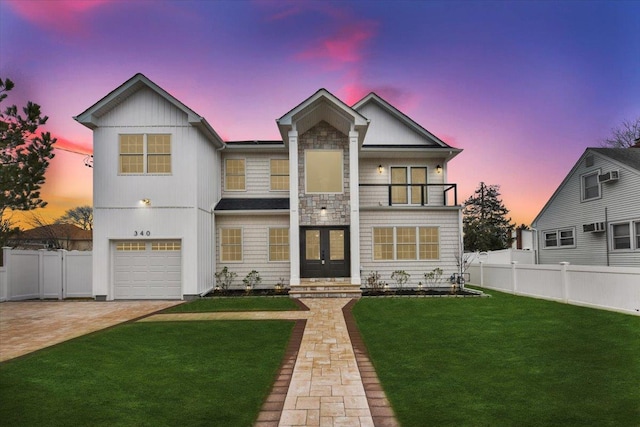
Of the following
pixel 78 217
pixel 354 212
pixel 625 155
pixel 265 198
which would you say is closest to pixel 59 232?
pixel 78 217

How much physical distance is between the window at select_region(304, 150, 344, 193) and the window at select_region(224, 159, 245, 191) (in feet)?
11.5

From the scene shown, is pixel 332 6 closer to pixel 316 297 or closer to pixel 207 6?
pixel 207 6

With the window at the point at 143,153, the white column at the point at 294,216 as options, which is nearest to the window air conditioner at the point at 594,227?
the white column at the point at 294,216

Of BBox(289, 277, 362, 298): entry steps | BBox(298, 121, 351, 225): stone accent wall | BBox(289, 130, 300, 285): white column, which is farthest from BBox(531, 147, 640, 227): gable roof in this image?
BBox(289, 130, 300, 285): white column

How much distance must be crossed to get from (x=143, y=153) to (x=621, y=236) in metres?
21.7

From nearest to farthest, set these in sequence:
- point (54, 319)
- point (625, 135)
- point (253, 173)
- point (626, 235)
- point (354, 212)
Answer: point (54, 319), point (354, 212), point (253, 173), point (626, 235), point (625, 135)

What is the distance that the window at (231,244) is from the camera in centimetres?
1712

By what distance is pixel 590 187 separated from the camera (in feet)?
67.3

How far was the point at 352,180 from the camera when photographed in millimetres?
15984

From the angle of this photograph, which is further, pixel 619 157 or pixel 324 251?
pixel 619 157

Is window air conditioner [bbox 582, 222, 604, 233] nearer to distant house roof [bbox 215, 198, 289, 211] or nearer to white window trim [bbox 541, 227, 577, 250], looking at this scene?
white window trim [bbox 541, 227, 577, 250]

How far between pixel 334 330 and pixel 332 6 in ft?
39.6

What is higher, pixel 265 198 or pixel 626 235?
pixel 265 198

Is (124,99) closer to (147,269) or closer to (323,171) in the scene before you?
(147,269)
